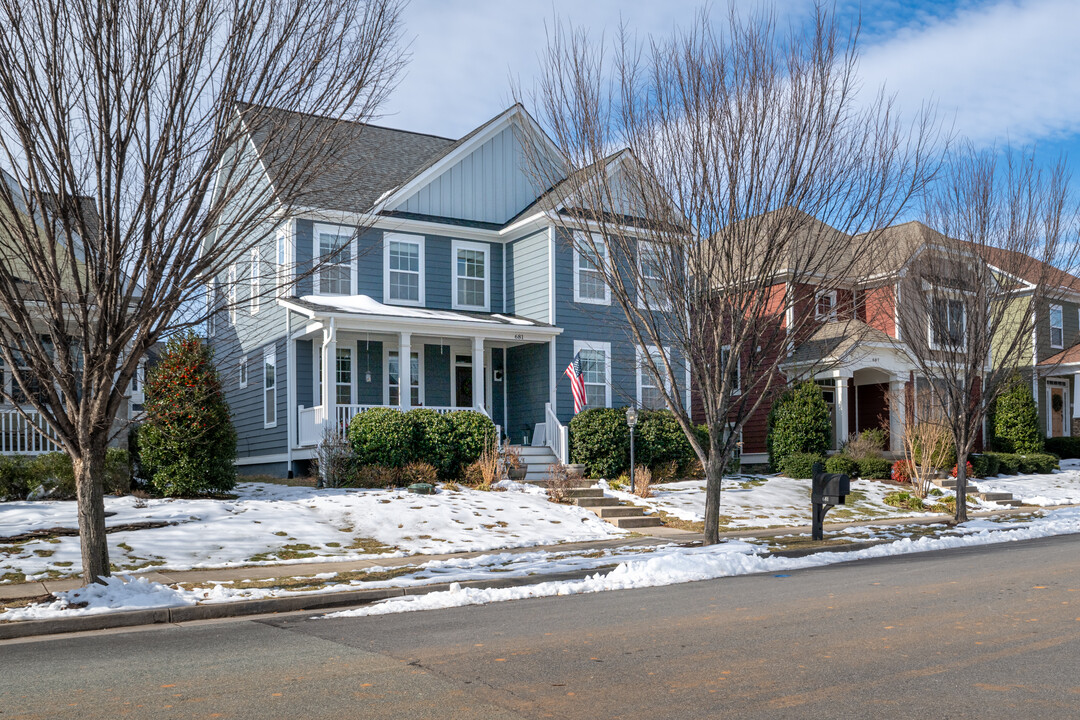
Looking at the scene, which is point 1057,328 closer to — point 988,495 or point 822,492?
point 988,495

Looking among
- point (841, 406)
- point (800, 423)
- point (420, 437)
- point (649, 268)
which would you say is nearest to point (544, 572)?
point (649, 268)

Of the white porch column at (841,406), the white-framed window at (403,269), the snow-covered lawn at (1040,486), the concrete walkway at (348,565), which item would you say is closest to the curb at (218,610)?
the concrete walkway at (348,565)

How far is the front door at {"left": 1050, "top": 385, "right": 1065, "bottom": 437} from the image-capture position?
35.9 m

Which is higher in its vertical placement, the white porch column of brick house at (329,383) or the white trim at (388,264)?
the white trim at (388,264)

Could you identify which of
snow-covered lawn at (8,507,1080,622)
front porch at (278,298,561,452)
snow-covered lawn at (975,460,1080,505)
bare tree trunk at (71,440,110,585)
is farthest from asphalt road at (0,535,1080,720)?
snow-covered lawn at (975,460,1080,505)

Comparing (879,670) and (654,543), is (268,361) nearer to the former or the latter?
(654,543)

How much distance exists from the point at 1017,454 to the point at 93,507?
28.3 metres

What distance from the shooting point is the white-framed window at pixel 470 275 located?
24078 mm

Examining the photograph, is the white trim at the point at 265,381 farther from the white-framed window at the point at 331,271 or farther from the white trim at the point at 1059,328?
the white trim at the point at 1059,328

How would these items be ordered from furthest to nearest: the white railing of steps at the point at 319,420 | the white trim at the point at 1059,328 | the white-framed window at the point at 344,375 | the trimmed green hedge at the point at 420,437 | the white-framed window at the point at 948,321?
1. the white trim at the point at 1059,328
2. the white-framed window at the point at 344,375
3. the white railing of steps at the point at 319,420
4. the trimmed green hedge at the point at 420,437
5. the white-framed window at the point at 948,321

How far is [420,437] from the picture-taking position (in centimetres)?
1956

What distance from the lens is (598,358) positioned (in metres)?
24.3

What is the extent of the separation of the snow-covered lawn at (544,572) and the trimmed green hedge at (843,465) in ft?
25.3

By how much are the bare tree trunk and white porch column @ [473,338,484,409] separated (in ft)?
42.1
